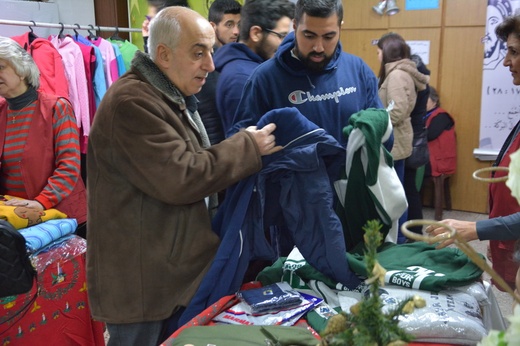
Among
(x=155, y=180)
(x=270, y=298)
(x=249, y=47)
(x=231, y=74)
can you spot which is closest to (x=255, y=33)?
(x=249, y=47)

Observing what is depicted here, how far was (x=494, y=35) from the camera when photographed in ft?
15.0

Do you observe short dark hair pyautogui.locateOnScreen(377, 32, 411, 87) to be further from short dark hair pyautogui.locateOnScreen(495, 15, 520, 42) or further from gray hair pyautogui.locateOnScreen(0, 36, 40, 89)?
gray hair pyautogui.locateOnScreen(0, 36, 40, 89)

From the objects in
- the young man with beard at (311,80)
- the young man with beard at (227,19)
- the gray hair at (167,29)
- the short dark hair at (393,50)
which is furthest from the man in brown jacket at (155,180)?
the short dark hair at (393,50)

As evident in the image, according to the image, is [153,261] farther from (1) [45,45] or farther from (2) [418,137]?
(2) [418,137]

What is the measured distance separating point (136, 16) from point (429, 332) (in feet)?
13.8

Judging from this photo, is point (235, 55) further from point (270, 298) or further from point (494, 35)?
point (494, 35)

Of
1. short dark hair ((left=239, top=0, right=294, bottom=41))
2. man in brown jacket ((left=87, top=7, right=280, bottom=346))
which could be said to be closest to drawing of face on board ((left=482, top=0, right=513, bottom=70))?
short dark hair ((left=239, top=0, right=294, bottom=41))

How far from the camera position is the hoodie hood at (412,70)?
376 centimetres

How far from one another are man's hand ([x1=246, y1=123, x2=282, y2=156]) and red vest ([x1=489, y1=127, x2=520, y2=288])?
0.89m

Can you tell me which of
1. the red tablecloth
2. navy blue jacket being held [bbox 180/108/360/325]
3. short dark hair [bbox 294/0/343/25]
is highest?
short dark hair [bbox 294/0/343/25]

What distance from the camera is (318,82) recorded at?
74.8 inches

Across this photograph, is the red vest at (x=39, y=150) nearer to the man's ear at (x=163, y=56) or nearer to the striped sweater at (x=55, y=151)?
the striped sweater at (x=55, y=151)

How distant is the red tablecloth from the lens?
2168mm

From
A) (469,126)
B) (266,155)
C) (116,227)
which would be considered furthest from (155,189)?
(469,126)
